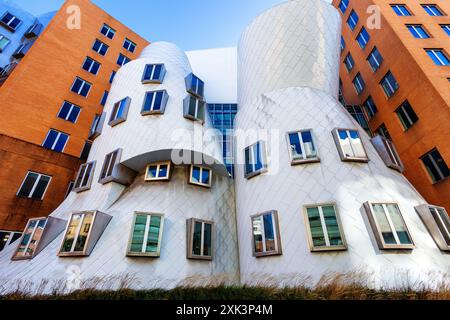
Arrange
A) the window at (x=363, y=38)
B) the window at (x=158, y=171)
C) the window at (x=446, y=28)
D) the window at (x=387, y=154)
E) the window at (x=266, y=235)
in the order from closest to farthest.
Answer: the window at (x=266, y=235), the window at (x=387, y=154), the window at (x=158, y=171), the window at (x=446, y=28), the window at (x=363, y=38)

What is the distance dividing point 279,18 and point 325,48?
449cm

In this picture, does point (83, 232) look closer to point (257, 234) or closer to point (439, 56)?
point (257, 234)

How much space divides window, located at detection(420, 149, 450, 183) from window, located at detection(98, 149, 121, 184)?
22.0 m

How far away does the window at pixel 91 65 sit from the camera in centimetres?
2340

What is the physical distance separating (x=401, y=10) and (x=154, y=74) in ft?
84.0

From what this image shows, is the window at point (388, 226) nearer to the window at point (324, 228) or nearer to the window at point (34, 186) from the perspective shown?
the window at point (324, 228)

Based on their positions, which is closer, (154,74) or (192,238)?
(192,238)

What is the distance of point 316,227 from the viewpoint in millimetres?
9961

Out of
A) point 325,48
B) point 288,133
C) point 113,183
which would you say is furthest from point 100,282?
point 325,48

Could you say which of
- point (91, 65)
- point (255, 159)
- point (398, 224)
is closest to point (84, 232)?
point (255, 159)

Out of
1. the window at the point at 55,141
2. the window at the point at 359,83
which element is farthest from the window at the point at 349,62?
the window at the point at 55,141

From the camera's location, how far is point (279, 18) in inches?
683

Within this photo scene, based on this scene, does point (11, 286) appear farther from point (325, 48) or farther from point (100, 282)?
point (325, 48)

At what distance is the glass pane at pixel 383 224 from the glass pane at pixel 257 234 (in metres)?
5.32
